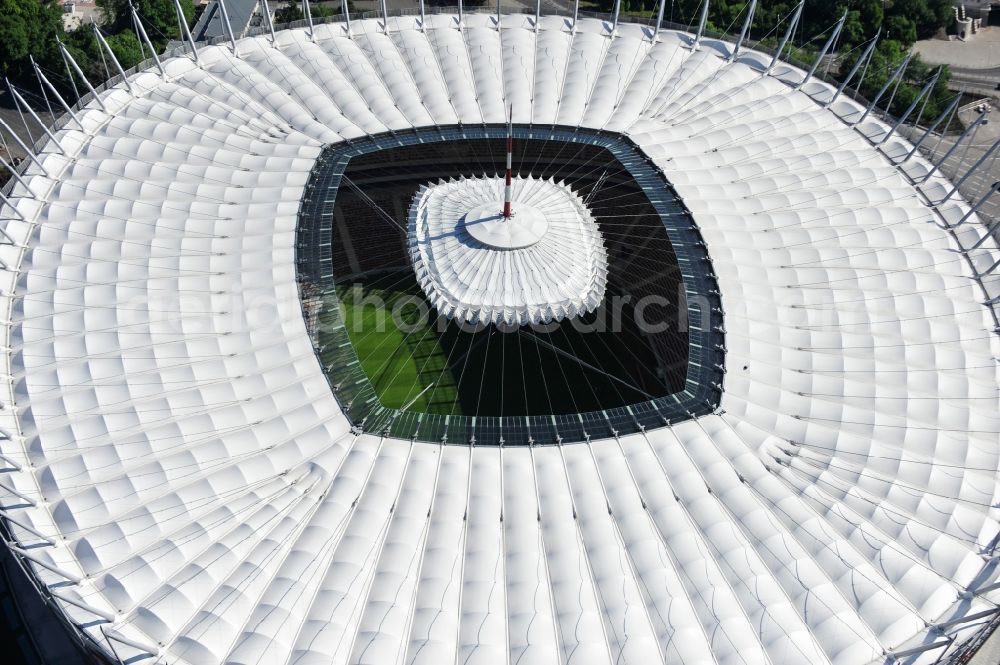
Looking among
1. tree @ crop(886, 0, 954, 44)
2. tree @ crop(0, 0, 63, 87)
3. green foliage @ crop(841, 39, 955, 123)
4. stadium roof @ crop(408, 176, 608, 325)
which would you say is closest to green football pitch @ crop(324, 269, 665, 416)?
stadium roof @ crop(408, 176, 608, 325)

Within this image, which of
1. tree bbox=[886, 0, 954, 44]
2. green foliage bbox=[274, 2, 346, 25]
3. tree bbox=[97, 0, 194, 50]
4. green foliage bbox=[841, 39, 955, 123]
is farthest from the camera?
tree bbox=[886, 0, 954, 44]

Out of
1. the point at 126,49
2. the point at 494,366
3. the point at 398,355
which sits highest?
the point at 126,49

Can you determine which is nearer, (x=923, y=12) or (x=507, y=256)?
(x=507, y=256)

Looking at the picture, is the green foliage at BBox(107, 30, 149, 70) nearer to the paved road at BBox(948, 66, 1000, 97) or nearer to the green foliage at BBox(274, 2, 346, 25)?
the green foliage at BBox(274, 2, 346, 25)

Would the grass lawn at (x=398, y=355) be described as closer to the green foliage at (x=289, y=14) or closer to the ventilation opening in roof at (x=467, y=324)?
the ventilation opening in roof at (x=467, y=324)

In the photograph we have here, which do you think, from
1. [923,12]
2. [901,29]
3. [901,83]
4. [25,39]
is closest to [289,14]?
[25,39]

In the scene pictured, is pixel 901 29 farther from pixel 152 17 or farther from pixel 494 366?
pixel 152 17

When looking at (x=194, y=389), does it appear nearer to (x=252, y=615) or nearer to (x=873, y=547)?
(x=252, y=615)

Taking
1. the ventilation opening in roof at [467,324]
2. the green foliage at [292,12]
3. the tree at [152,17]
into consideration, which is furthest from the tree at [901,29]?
the tree at [152,17]
